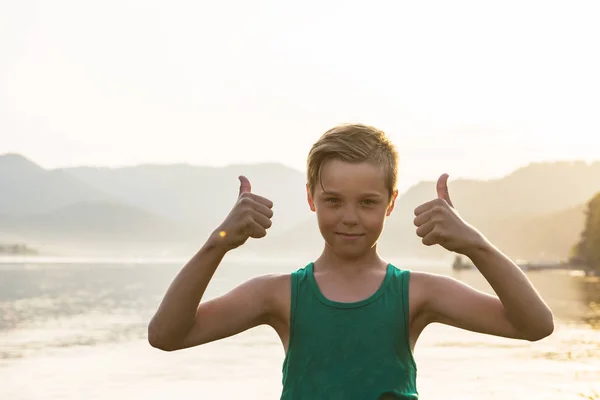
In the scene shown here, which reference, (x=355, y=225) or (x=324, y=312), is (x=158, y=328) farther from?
(x=355, y=225)

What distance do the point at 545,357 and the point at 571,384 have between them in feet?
37.9

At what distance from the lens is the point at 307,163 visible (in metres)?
3.90

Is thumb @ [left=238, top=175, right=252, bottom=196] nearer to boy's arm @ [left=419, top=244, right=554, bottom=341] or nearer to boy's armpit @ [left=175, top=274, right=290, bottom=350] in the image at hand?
boy's armpit @ [left=175, top=274, right=290, bottom=350]

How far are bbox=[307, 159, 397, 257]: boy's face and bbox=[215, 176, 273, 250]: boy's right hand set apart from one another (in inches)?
10.4

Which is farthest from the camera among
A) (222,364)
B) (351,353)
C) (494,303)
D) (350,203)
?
(222,364)

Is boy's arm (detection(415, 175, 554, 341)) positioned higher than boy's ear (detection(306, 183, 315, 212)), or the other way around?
boy's ear (detection(306, 183, 315, 212))

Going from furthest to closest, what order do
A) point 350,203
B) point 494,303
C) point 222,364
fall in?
point 222,364 < point 494,303 < point 350,203

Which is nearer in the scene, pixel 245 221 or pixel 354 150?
pixel 245 221

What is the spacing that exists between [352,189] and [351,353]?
69cm

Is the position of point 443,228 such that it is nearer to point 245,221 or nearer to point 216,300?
point 245,221

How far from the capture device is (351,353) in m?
3.61

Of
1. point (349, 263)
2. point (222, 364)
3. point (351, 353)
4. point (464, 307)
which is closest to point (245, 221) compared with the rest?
point (349, 263)

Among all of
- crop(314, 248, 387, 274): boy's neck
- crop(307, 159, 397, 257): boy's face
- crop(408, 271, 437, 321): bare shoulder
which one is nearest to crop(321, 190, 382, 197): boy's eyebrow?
crop(307, 159, 397, 257): boy's face

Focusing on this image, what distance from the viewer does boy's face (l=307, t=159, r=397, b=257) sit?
3.71 m
